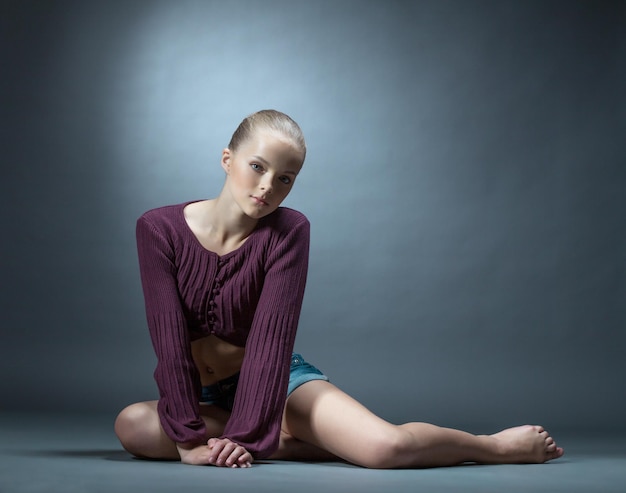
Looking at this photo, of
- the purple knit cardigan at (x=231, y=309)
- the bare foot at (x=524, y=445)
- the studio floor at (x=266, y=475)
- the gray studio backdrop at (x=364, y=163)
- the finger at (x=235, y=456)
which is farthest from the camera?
the gray studio backdrop at (x=364, y=163)

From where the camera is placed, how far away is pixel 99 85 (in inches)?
229

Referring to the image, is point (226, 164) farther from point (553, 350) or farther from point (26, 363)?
point (553, 350)

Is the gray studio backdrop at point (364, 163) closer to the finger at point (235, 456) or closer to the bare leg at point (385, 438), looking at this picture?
the bare leg at point (385, 438)

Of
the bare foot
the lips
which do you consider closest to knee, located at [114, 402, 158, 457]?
the lips

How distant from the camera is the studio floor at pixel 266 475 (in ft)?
8.74

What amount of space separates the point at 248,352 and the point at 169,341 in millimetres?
233

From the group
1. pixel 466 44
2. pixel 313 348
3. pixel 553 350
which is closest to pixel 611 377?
pixel 553 350

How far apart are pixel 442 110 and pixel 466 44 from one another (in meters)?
0.39

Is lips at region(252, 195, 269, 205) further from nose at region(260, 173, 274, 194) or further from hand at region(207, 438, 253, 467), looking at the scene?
hand at region(207, 438, 253, 467)

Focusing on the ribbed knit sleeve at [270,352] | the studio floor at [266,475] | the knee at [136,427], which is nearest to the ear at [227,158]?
the ribbed knit sleeve at [270,352]

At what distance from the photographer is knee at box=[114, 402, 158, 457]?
10.5 ft

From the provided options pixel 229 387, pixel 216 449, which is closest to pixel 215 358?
pixel 229 387

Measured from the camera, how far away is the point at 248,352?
10.5 ft

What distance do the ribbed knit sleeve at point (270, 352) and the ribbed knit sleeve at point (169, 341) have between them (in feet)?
0.43
